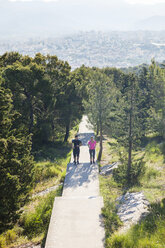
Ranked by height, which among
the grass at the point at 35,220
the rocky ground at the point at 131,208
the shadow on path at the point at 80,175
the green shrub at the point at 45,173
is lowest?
the green shrub at the point at 45,173

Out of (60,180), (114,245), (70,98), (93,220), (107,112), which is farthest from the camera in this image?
(70,98)

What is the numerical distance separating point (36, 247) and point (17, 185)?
220cm

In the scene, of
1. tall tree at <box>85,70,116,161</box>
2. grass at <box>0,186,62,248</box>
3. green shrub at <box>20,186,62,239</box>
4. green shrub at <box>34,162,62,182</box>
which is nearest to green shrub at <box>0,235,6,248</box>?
grass at <box>0,186,62,248</box>

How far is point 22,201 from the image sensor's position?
9750 mm

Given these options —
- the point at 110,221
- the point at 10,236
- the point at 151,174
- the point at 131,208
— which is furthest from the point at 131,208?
the point at 151,174

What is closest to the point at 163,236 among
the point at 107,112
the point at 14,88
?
the point at 107,112

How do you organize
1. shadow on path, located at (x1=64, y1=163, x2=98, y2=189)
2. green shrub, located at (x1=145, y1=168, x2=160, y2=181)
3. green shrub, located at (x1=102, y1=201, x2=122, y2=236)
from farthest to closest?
green shrub, located at (x1=145, y1=168, x2=160, y2=181)
shadow on path, located at (x1=64, y1=163, x2=98, y2=189)
green shrub, located at (x1=102, y1=201, x2=122, y2=236)

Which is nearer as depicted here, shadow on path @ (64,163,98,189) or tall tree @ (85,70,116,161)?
shadow on path @ (64,163,98,189)

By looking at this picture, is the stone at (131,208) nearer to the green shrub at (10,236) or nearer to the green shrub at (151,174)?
the green shrub at (151,174)

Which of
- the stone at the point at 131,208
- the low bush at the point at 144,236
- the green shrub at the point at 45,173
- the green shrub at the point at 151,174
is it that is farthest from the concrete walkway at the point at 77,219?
the green shrub at the point at 151,174

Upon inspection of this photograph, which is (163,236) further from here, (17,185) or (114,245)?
(17,185)

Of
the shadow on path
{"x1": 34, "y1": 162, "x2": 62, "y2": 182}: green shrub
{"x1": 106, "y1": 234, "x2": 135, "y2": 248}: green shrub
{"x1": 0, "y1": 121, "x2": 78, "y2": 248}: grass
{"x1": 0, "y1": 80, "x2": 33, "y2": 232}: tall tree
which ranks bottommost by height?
{"x1": 34, "y1": 162, "x2": 62, "y2": 182}: green shrub

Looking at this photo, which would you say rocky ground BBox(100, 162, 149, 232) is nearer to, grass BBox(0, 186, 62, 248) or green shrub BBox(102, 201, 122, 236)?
green shrub BBox(102, 201, 122, 236)

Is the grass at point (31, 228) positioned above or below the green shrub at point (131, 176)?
below
